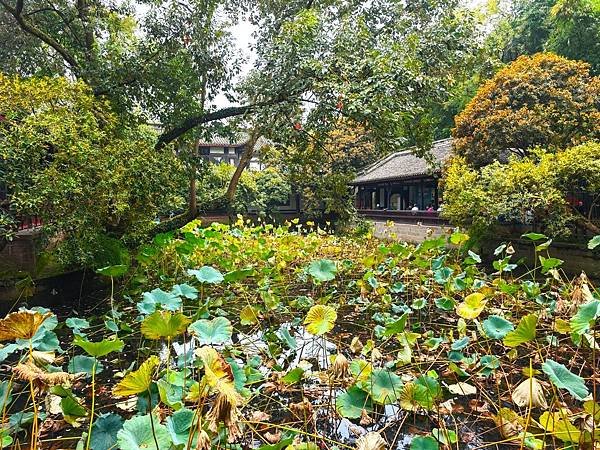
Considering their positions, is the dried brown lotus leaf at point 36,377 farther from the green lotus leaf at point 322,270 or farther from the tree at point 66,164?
the tree at point 66,164

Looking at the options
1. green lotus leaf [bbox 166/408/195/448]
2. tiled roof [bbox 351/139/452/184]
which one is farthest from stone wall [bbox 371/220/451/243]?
green lotus leaf [bbox 166/408/195/448]

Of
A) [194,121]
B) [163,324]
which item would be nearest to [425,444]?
[163,324]

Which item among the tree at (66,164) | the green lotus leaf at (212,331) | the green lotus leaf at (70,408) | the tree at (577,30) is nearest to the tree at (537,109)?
the tree at (577,30)

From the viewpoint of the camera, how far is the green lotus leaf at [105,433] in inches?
67.6

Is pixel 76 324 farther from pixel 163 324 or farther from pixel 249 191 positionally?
pixel 249 191

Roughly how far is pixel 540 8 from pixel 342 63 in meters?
15.4

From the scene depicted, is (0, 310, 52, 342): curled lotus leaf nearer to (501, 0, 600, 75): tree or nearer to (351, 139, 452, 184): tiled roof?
(351, 139, 452, 184): tiled roof

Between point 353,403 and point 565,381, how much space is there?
0.98 metres

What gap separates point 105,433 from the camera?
1.76m

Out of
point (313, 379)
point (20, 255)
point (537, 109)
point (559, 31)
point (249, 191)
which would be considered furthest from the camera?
point (249, 191)

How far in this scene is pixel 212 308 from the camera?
17.8ft

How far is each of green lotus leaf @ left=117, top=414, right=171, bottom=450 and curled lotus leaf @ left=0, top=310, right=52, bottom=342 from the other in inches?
21.4

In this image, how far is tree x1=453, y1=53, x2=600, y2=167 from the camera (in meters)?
11.3

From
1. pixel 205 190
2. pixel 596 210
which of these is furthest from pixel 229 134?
pixel 205 190
